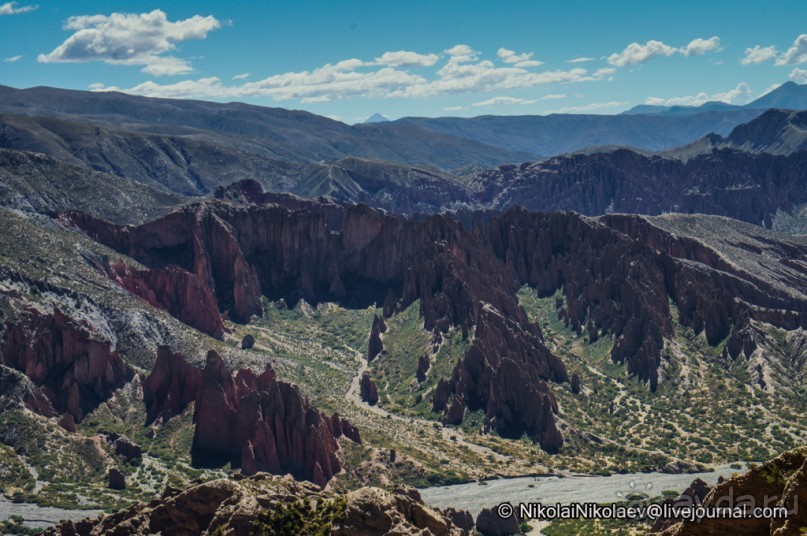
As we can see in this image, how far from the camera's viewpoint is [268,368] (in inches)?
5950

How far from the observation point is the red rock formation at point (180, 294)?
19325 cm

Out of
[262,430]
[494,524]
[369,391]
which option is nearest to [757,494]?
[494,524]

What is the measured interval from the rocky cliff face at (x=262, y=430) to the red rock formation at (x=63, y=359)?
1728cm

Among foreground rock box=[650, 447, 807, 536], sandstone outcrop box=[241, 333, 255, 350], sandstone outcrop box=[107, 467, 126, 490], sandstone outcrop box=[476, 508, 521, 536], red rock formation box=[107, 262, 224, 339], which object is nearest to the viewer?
foreground rock box=[650, 447, 807, 536]

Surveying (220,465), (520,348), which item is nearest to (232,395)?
(220,465)

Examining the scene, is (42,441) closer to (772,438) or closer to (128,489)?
(128,489)

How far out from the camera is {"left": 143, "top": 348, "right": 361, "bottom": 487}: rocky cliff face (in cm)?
12281

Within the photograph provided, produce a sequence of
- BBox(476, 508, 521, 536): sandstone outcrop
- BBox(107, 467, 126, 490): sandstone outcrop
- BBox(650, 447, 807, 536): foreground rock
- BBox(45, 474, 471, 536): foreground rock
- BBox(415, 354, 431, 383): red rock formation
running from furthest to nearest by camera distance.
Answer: BBox(415, 354, 431, 383): red rock formation, BBox(107, 467, 126, 490): sandstone outcrop, BBox(476, 508, 521, 536): sandstone outcrop, BBox(45, 474, 471, 536): foreground rock, BBox(650, 447, 807, 536): foreground rock

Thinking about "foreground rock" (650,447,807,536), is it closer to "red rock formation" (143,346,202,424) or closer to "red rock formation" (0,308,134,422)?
"red rock formation" (143,346,202,424)

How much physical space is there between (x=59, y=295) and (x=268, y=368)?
39.1 metres

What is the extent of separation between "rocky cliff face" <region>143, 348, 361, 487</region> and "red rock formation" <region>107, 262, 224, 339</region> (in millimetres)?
59009

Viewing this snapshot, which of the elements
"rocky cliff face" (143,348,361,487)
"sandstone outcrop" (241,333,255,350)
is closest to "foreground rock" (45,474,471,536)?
"rocky cliff face" (143,348,361,487)

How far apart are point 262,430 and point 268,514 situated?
191 feet

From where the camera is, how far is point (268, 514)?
65812 millimetres
